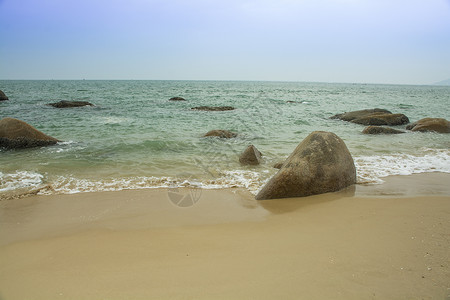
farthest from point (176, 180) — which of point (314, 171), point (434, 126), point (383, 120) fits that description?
point (383, 120)

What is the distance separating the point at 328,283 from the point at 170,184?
3.61 metres

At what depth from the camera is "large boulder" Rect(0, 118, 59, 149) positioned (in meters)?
7.75

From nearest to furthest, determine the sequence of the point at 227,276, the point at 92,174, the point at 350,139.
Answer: the point at 227,276
the point at 92,174
the point at 350,139

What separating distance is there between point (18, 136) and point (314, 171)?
27.1 ft

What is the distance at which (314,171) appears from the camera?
15.6ft

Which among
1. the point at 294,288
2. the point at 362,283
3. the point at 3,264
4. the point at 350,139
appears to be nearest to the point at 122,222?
the point at 3,264

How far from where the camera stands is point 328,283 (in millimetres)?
2287

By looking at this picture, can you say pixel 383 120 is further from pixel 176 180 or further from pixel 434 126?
pixel 176 180

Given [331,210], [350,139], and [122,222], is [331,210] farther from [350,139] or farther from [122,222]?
[350,139]

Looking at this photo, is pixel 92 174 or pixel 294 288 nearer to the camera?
pixel 294 288

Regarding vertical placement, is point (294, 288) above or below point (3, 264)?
above

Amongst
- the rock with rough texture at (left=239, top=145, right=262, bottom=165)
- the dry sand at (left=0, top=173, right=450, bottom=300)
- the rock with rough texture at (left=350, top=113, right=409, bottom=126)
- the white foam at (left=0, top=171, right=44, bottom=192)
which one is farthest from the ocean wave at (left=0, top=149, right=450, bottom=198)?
the rock with rough texture at (left=350, top=113, right=409, bottom=126)

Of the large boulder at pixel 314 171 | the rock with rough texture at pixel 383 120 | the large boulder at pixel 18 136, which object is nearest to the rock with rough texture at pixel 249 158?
the large boulder at pixel 314 171

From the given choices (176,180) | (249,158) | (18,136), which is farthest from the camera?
(18,136)
